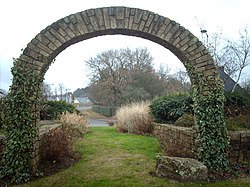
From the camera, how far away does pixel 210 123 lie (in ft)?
15.4

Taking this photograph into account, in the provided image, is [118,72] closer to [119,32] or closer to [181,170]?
[119,32]

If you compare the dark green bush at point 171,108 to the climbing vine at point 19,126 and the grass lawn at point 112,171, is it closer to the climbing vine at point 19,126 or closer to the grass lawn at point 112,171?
the grass lawn at point 112,171

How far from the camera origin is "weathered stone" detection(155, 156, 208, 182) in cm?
418

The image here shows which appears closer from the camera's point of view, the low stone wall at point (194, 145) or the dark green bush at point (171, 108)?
the low stone wall at point (194, 145)

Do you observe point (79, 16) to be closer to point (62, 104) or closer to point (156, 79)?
point (62, 104)

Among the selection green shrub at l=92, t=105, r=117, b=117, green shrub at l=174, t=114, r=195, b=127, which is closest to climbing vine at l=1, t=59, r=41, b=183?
green shrub at l=174, t=114, r=195, b=127

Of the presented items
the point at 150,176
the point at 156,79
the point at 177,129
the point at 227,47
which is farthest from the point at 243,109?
the point at 156,79

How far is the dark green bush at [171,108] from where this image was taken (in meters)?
7.96

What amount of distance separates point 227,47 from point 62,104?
8794 millimetres

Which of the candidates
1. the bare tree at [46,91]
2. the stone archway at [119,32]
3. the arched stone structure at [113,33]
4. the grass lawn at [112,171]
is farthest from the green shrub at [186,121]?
the bare tree at [46,91]

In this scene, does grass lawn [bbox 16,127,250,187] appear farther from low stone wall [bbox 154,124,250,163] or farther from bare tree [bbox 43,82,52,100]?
bare tree [bbox 43,82,52,100]

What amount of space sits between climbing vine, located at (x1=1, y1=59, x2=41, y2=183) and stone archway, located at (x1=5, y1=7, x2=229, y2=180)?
254 millimetres

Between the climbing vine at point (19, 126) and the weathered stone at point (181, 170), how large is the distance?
2246mm

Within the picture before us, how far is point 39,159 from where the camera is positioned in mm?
4898
